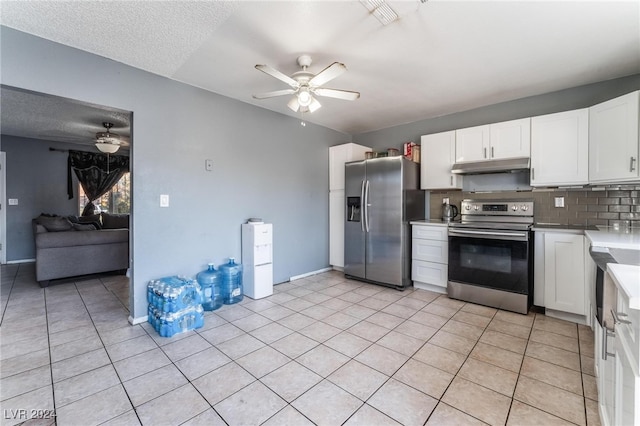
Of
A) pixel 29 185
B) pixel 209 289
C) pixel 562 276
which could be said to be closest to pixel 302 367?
pixel 209 289

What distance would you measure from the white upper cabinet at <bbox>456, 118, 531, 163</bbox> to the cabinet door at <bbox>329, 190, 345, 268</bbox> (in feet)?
6.06

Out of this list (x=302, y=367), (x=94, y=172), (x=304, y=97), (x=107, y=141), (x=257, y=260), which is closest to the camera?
(x=302, y=367)

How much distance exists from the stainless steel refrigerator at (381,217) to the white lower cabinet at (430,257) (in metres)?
0.10

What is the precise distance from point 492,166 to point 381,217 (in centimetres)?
145

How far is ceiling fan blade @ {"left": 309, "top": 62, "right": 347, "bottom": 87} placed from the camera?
6.52 ft

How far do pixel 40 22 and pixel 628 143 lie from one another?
474cm

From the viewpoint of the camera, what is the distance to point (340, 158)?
451cm

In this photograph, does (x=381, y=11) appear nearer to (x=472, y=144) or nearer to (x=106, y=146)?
(x=472, y=144)

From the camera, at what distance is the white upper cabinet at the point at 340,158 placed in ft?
14.5

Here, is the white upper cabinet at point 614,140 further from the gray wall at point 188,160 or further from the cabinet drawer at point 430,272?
the gray wall at point 188,160

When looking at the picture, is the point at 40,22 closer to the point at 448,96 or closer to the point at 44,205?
the point at 448,96

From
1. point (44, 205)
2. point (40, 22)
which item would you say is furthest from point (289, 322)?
point (44, 205)

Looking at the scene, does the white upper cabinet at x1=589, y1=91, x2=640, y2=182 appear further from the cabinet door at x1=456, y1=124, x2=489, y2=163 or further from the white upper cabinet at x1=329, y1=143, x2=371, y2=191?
the white upper cabinet at x1=329, y1=143, x2=371, y2=191

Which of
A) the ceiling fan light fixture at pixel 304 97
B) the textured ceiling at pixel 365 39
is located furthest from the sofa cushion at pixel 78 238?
the ceiling fan light fixture at pixel 304 97
